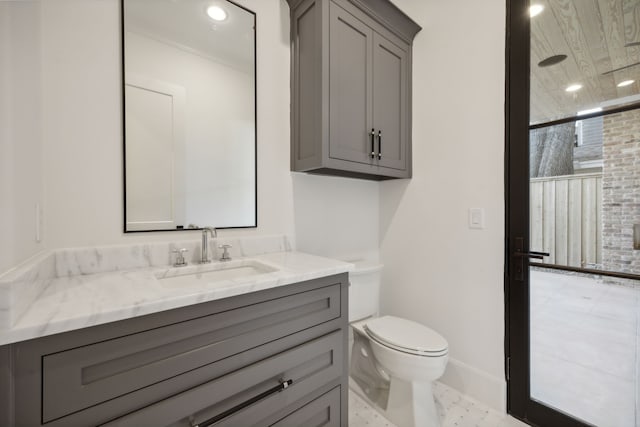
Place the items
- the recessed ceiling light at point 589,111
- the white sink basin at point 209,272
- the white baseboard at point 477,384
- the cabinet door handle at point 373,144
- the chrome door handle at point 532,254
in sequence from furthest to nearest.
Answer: the cabinet door handle at point 373,144 < the white baseboard at point 477,384 < the chrome door handle at point 532,254 < the recessed ceiling light at point 589,111 < the white sink basin at point 209,272

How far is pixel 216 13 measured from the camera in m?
1.38

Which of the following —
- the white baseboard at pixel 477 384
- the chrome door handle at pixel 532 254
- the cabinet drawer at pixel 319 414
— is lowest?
the white baseboard at pixel 477 384

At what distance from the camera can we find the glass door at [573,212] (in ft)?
3.80

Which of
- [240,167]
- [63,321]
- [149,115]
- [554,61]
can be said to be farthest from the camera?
[240,167]

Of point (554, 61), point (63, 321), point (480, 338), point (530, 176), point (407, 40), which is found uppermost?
point (407, 40)

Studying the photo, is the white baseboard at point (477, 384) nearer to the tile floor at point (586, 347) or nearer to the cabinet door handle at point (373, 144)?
the tile floor at point (586, 347)

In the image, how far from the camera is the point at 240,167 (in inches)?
58.0

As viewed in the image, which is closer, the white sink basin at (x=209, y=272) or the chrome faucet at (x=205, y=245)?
the white sink basin at (x=209, y=272)

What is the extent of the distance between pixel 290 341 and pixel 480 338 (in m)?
1.23

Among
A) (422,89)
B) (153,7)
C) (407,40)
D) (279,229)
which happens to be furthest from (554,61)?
(153,7)

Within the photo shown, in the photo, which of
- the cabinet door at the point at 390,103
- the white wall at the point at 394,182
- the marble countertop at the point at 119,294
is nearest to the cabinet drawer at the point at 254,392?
the marble countertop at the point at 119,294

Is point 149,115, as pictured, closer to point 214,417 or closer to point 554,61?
point 214,417

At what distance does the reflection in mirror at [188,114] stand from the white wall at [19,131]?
277mm

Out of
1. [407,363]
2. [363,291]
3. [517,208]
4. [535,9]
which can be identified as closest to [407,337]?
[407,363]
